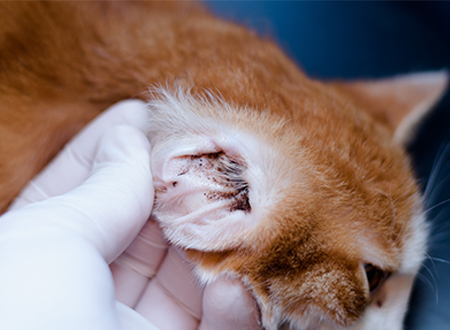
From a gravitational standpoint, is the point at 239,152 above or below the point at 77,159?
above

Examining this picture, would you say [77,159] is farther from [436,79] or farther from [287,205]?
[436,79]

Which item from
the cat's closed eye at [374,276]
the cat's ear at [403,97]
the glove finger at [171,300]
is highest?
the cat's ear at [403,97]

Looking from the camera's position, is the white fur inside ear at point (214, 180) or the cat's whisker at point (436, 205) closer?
the white fur inside ear at point (214, 180)

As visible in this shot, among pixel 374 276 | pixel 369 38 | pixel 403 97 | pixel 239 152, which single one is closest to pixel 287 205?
pixel 239 152

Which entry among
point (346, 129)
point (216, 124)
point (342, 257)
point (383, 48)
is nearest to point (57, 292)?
point (216, 124)

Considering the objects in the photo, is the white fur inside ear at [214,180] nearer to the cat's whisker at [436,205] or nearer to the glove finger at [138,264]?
the glove finger at [138,264]

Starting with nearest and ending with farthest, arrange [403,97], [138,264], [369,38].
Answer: [138,264] → [403,97] → [369,38]

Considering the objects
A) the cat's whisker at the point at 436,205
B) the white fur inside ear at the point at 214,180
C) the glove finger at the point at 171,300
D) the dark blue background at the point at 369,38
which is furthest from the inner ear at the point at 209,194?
the dark blue background at the point at 369,38

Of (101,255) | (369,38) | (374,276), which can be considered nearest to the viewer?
(101,255)
